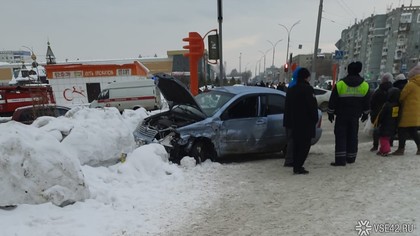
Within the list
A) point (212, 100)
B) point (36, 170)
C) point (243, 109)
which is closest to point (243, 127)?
point (243, 109)

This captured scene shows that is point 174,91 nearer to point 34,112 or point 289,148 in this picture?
point 289,148

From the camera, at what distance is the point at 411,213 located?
12.6 ft

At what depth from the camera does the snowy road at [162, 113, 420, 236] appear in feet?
12.1

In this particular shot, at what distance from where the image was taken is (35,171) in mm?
3637

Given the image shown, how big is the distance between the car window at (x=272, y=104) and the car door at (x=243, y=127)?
15 cm

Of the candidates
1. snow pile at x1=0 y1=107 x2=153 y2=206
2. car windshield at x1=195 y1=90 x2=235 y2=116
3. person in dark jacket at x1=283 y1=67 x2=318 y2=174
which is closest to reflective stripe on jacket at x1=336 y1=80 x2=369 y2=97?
person in dark jacket at x1=283 y1=67 x2=318 y2=174

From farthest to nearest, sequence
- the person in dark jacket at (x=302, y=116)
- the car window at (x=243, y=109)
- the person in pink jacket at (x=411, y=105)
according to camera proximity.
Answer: the car window at (x=243, y=109) → the person in pink jacket at (x=411, y=105) → the person in dark jacket at (x=302, y=116)

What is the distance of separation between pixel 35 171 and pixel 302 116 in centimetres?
413

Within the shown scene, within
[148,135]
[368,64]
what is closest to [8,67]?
[148,135]

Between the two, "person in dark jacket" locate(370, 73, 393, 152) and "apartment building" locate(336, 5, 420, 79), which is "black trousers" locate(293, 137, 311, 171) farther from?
"apartment building" locate(336, 5, 420, 79)

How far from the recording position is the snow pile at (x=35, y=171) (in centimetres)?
347

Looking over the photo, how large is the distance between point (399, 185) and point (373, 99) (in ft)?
9.05
